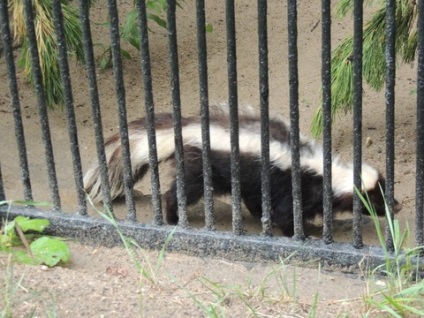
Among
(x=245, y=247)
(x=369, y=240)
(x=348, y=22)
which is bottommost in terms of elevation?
(x=369, y=240)

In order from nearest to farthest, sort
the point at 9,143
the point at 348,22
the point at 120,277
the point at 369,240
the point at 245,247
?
the point at 120,277, the point at 245,247, the point at 369,240, the point at 9,143, the point at 348,22

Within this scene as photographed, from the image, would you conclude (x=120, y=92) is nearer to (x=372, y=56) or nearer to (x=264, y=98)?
(x=264, y=98)

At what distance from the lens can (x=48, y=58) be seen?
585cm

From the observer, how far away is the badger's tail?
4984mm

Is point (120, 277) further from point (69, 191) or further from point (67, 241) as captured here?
point (69, 191)

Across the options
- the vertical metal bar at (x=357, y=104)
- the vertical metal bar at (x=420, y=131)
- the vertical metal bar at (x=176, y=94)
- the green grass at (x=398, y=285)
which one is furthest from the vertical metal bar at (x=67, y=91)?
the vertical metal bar at (x=420, y=131)

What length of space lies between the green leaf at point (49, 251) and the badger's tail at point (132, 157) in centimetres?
127

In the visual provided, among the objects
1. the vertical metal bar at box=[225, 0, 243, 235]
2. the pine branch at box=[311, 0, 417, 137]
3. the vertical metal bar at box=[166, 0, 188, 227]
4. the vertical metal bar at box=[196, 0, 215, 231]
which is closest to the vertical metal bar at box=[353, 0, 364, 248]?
the vertical metal bar at box=[225, 0, 243, 235]

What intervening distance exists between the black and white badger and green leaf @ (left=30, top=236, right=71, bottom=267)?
129 cm

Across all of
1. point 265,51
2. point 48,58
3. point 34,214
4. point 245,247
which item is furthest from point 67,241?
point 48,58

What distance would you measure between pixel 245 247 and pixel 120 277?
0.65 meters

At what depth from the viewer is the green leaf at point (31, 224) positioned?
3.87 m

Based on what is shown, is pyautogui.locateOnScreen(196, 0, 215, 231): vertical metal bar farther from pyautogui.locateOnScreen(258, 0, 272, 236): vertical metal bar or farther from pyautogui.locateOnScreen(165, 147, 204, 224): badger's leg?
pyautogui.locateOnScreen(165, 147, 204, 224): badger's leg

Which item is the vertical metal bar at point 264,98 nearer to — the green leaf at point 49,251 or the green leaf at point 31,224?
the green leaf at point 49,251
